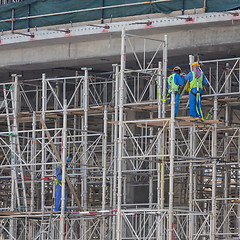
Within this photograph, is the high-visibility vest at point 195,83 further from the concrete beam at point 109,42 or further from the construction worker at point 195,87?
the concrete beam at point 109,42

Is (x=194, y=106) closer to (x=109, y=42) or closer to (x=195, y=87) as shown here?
(x=195, y=87)

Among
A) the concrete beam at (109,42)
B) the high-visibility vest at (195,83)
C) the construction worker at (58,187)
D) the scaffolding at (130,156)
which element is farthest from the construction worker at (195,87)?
the construction worker at (58,187)

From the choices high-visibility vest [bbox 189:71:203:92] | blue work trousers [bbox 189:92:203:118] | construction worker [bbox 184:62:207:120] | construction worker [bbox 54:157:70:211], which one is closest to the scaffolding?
construction worker [bbox 54:157:70:211]

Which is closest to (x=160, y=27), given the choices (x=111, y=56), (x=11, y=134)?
(x=111, y=56)

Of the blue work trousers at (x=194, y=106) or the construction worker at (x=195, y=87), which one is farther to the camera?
the construction worker at (x=195, y=87)

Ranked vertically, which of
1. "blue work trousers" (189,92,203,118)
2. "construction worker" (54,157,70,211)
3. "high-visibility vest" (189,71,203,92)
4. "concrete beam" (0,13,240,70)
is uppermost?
"concrete beam" (0,13,240,70)

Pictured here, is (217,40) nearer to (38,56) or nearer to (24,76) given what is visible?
(38,56)

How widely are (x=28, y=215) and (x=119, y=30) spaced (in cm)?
843

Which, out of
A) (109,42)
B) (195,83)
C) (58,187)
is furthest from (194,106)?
(109,42)

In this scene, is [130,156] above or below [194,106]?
below

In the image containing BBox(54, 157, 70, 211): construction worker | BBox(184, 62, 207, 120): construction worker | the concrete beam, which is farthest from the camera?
the concrete beam

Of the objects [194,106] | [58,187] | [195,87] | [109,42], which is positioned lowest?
[58,187]

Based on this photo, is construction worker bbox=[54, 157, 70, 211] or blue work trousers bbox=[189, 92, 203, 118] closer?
blue work trousers bbox=[189, 92, 203, 118]

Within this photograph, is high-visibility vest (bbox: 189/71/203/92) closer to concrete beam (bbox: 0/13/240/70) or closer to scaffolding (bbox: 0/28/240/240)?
scaffolding (bbox: 0/28/240/240)
